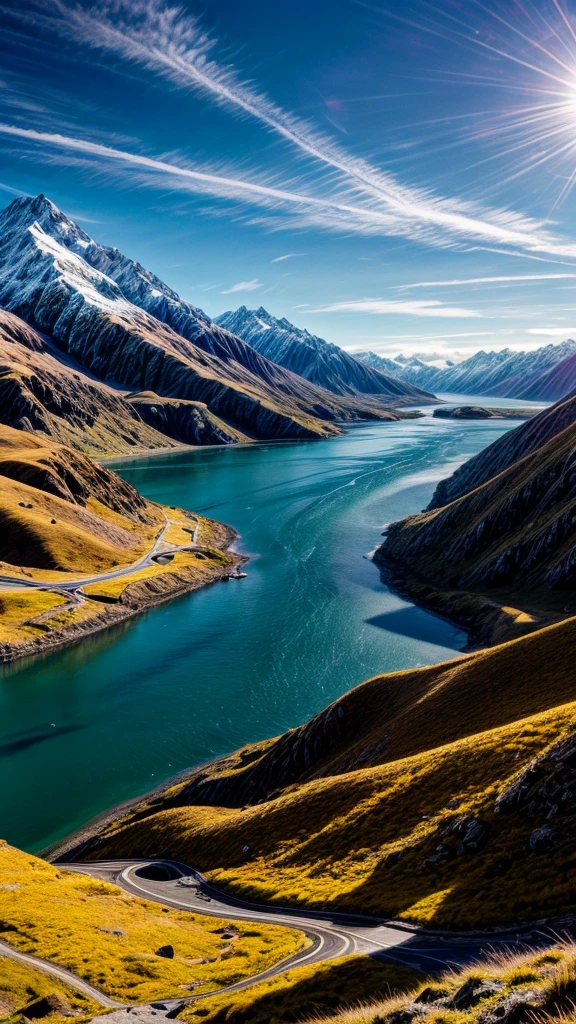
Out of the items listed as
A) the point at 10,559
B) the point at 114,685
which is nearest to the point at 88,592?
the point at 10,559

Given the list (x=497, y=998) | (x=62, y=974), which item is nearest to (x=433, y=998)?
(x=497, y=998)

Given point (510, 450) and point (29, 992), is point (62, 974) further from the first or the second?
point (510, 450)

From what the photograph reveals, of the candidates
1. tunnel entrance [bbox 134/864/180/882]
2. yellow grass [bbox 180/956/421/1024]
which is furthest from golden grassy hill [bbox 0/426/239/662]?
yellow grass [bbox 180/956/421/1024]

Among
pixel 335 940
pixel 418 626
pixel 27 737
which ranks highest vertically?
pixel 418 626

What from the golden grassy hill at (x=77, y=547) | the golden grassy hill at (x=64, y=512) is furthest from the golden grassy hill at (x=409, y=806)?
the golden grassy hill at (x=64, y=512)

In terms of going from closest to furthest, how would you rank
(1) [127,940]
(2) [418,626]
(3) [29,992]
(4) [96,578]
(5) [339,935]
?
(3) [29,992] < (5) [339,935] < (1) [127,940] < (2) [418,626] < (4) [96,578]

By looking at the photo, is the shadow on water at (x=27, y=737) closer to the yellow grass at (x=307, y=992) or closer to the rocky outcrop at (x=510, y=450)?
→ the yellow grass at (x=307, y=992)
